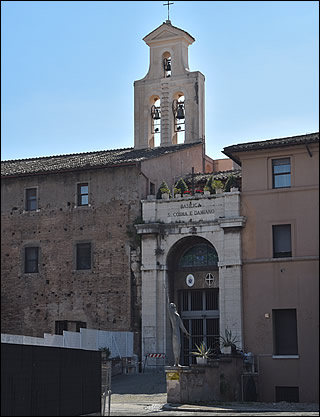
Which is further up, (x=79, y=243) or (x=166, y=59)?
(x=166, y=59)

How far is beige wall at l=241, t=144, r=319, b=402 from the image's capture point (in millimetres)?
35219

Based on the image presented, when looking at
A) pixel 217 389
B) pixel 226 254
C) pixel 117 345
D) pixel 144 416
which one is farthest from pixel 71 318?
pixel 144 416

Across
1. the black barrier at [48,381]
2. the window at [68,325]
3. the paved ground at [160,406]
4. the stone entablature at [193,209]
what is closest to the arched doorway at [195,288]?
the stone entablature at [193,209]

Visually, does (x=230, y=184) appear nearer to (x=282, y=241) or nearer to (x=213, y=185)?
(x=213, y=185)

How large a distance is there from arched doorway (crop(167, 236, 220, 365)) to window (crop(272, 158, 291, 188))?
5.06 metres

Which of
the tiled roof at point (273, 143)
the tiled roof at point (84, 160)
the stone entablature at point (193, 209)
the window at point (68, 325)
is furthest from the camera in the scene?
the tiled roof at point (84, 160)

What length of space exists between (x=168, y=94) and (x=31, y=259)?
12329mm

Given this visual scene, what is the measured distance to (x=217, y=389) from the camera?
104ft

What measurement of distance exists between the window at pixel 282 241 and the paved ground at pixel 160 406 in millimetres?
7481

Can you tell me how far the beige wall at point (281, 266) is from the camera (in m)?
35.2

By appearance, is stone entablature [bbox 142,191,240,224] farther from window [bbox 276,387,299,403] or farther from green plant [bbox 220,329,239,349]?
window [bbox 276,387,299,403]

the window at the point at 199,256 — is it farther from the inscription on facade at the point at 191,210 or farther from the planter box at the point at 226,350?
the planter box at the point at 226,350

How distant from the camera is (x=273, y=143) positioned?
37188mm

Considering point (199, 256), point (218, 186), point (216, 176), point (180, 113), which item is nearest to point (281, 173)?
point (218, 186)
